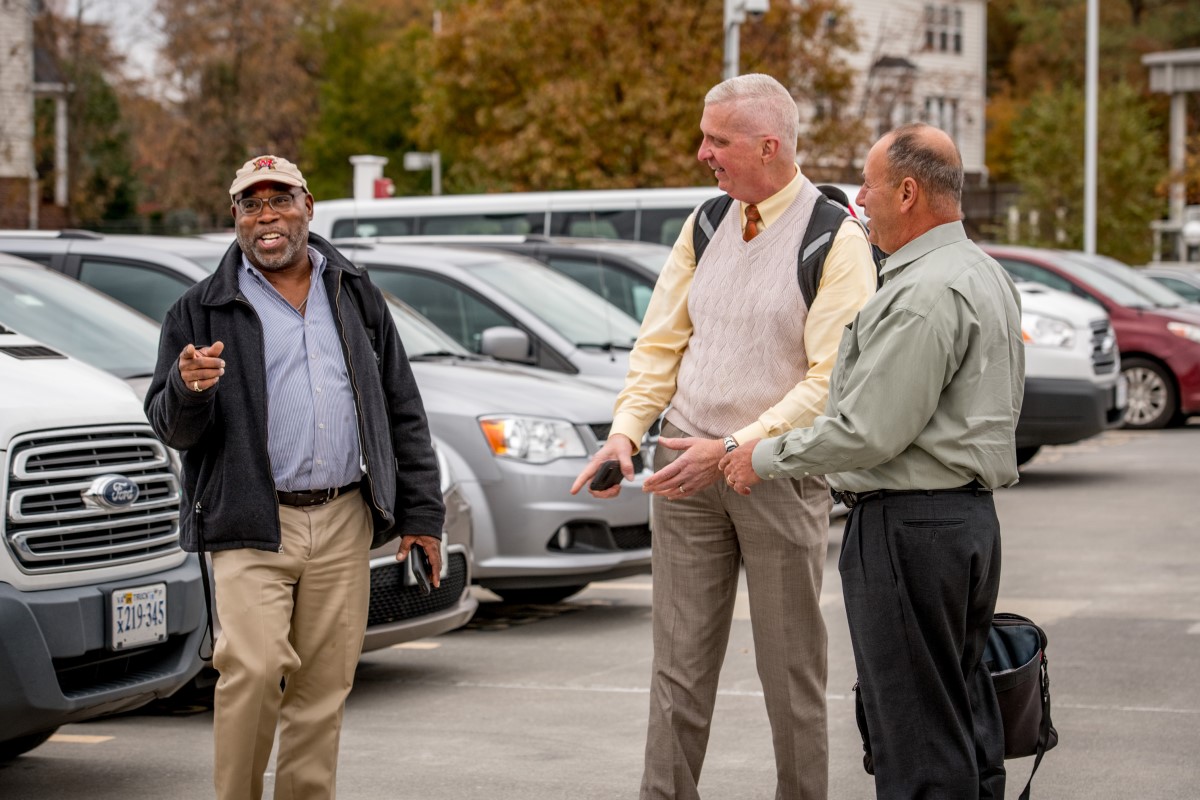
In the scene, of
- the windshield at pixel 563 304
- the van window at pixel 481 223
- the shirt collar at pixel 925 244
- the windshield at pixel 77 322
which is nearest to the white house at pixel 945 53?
the van window at pixel 481 223

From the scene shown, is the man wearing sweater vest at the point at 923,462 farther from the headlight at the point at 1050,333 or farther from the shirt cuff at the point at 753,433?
the headlight at the point at 1050,333

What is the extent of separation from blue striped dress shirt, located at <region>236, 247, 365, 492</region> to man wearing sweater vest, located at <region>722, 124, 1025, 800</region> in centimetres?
116

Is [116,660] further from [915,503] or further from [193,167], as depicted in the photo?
[193,167]

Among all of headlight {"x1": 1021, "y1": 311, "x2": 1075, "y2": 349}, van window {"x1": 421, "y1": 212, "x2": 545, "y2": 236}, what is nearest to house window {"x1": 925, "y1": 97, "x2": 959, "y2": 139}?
van window {"x1": 421, "y1": 212, "x2": 545, "y2": 236}

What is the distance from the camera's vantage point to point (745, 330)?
474 centimetres

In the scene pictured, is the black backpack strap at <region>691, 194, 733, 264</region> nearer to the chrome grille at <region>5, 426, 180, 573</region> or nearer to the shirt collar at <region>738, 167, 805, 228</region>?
the shirt collar at <region>738, 167, 805, 228</region>

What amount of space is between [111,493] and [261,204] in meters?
1.29

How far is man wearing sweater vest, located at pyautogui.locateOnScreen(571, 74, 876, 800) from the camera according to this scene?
15.5 ft

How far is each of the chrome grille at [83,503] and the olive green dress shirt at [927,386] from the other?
7.81 feet

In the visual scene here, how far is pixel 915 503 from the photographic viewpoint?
13.6 feet

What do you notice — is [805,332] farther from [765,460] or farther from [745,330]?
[765,460]

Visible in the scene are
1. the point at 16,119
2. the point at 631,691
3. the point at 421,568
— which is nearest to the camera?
the point at 421,568

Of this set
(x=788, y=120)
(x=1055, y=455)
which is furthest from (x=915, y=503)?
(x=1055, y=455)

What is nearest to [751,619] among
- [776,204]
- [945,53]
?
[776,204]
